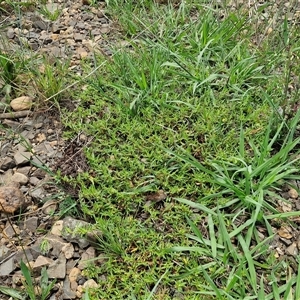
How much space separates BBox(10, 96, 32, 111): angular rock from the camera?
7.25 feet

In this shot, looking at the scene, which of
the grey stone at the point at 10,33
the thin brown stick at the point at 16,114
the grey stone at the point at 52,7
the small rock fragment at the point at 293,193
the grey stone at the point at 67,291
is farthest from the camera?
the grey stone at the point at 52,7

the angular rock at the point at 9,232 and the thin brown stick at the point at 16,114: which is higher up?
the thin brown stick at the point at 16,114

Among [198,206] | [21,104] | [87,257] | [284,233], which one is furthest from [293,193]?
[21,104]

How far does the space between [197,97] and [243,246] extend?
33.6 inches

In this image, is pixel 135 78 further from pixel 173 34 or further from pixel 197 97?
pixel 173 34

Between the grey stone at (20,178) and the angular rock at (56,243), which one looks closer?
the angular rock at (56,243)

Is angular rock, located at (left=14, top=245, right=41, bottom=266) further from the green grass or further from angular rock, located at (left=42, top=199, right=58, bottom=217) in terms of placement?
the green grass

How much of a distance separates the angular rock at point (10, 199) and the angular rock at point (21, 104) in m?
0.53

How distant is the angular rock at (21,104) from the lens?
2.21 meters

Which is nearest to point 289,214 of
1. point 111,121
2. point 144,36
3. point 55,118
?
point 111,121

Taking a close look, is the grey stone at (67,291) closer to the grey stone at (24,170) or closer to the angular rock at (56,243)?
the angular rock at (56,243)

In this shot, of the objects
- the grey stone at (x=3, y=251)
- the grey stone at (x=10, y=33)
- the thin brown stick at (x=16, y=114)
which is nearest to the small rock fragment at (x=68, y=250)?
the grey stone at (x=3, y=251)

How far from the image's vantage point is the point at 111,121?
7.00ft

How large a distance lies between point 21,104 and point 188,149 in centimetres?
89
